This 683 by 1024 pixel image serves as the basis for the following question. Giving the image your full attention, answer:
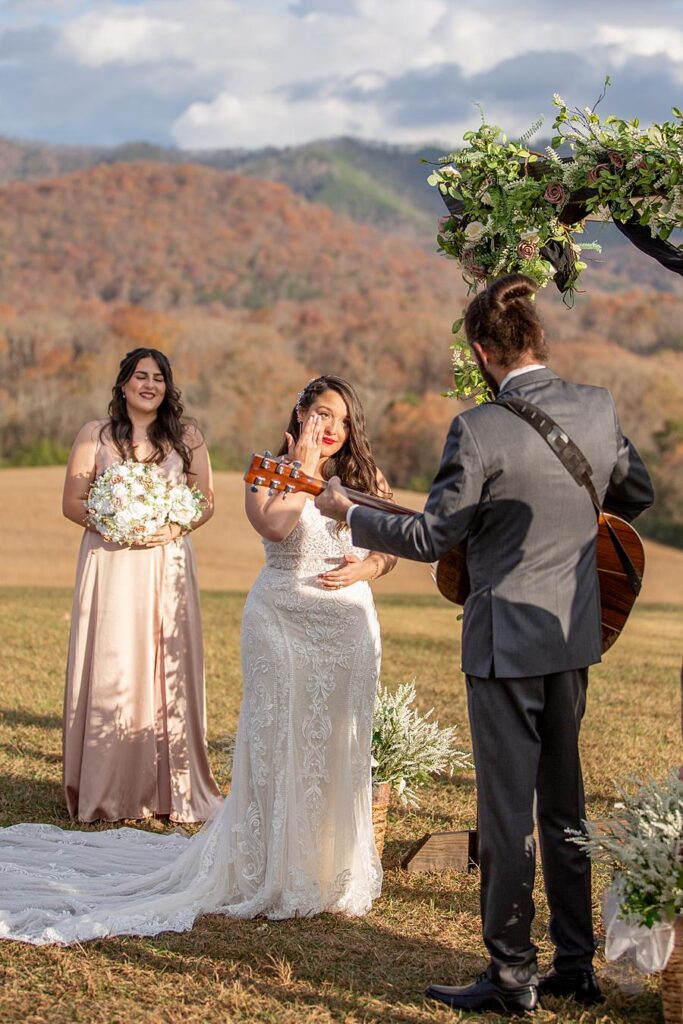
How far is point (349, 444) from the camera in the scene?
6105 millimetres

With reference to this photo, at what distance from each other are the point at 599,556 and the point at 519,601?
1.73 feet

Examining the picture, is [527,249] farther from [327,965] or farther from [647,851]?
[327,965]

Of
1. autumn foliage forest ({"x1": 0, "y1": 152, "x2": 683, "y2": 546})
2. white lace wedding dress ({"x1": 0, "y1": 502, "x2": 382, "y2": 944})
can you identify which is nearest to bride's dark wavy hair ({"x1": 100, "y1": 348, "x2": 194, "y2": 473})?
white lace wedding dress ({"x1": 0, "y1": 502, "x2": 382, "y2": 944})

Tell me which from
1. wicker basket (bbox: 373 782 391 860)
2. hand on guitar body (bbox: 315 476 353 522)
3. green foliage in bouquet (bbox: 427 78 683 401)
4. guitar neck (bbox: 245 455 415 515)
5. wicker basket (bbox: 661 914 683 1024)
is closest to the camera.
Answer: wicker basket (bbox: 661 914 683 1024)

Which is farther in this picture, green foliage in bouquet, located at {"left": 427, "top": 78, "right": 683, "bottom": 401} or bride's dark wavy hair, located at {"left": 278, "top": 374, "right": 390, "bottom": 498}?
bride's dark wavy hair, located at {"left": 278, "top": 374, "right": 390, "bottom": 498}

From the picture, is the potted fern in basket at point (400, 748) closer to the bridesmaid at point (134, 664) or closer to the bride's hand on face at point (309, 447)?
the bridesmaid at point (134, 664)

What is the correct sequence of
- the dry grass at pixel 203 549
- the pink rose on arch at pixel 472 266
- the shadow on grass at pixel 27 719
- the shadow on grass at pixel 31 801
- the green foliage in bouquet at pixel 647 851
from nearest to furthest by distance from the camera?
the green foliage in bouquet at pixel 647 851
the pink rose on arch at pixel 472 266
the shadow on grass at pixel 31 801
the shadow on grass at pixel 27 719
the dry grass at pixel 203 549

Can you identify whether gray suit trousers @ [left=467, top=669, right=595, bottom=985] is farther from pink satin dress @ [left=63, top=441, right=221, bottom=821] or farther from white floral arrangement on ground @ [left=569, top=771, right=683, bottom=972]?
pink satin dress @ [left=63, top=441, right=221, bottom=821]

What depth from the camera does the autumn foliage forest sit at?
5141 centimetres

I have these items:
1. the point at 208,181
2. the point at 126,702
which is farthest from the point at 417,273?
the point at 126,702

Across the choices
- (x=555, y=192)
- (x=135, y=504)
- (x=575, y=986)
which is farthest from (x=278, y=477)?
(x=135, y=504)

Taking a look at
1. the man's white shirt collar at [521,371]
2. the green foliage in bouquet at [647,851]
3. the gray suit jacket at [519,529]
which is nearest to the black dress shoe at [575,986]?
the green foliage in bouquet at [647,851]

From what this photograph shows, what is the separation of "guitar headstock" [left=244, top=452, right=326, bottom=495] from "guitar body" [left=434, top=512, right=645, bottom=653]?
0.62 meters

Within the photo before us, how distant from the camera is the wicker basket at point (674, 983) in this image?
14.0 feet
